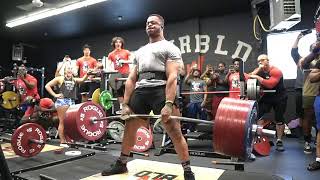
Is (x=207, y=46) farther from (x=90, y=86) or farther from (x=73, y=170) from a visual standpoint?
(x=73, y=170)

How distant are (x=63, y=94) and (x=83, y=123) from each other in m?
1.57

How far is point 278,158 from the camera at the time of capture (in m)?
3.50

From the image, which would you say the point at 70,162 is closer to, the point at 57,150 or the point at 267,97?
the point at 57,150

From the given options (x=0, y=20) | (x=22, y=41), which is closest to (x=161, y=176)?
(x=0, y=20)

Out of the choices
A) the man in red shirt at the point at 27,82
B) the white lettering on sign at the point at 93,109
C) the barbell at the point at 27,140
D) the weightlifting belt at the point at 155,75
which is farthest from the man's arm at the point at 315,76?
the man in red shirt at the point at 27,82

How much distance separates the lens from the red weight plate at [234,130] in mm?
A: 1893

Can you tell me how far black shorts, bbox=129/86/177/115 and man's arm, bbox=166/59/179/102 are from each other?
0.13 m

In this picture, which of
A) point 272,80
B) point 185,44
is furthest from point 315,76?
point 185,44

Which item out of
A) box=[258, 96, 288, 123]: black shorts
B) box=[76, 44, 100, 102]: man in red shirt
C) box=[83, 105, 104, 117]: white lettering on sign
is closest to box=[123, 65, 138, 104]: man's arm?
box=[83, 105, 104, 117]: white lettering on sign

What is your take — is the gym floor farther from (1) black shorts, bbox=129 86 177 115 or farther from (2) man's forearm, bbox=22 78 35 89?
(2) man's forearm, bbox=22 78 35 89

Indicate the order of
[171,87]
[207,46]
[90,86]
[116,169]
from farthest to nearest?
[207,46] → [90,86] → [116,169] → [171,87]

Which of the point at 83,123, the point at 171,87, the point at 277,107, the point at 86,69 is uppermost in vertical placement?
the point at 86,69

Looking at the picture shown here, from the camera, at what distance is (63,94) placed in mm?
4363

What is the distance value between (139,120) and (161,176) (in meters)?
0.52
